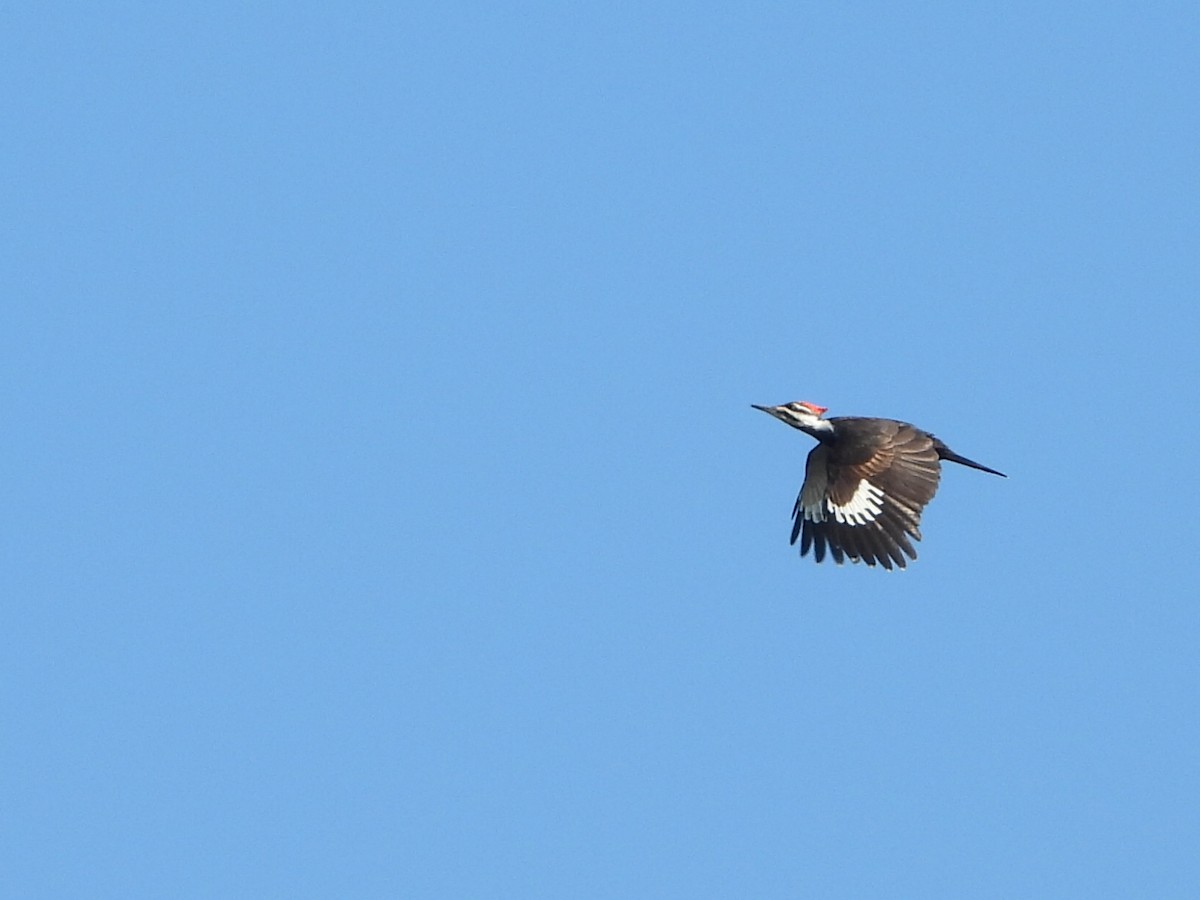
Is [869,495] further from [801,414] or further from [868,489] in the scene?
[801,414]

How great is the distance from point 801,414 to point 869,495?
5.18 ft

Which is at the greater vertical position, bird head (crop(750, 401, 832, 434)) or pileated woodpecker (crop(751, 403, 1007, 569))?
bird head (crop(750, 401, 832, 434))

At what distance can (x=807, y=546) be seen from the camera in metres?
25.4

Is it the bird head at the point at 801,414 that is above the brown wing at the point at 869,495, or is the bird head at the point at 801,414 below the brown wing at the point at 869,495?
above

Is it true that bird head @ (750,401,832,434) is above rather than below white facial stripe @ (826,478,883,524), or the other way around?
above

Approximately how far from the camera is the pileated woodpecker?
81.1ft

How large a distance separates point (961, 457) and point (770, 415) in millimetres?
2377

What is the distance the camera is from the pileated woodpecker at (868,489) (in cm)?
2473

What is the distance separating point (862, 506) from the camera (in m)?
24.9

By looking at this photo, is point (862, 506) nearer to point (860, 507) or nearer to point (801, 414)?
point (860, 507)

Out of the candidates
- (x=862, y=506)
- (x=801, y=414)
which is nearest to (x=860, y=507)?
(x=862, y=506)

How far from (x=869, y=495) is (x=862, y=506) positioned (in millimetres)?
153

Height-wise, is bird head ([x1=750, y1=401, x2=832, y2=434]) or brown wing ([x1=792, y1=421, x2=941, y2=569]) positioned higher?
bird head ([x1=750, y1=401, x2=832, y2=434])

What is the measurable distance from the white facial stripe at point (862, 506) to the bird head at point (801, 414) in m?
1.19
